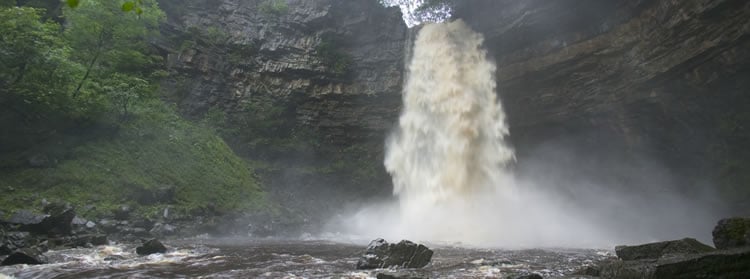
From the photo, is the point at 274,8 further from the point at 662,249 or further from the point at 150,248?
the point at 662,249

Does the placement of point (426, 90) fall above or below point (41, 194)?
above

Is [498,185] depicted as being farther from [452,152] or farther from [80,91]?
[80,91]

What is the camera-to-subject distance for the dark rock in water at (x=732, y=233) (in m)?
6.47

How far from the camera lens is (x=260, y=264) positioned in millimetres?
9133

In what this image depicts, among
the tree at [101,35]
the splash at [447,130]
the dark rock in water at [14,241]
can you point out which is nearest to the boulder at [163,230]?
the dark rock in water at [14,241]

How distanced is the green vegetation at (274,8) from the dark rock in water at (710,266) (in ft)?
81.7

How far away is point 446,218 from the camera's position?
1944cm

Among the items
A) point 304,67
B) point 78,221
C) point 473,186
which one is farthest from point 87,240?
point 304,67

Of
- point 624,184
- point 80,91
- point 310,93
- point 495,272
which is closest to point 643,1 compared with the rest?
point 624,184

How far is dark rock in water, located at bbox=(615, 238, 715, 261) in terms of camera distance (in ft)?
23.8

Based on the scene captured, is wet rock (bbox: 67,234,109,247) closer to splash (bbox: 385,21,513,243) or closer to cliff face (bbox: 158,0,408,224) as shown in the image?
cliff face (bbox: 158,0,408,224)

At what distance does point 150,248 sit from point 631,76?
18452 mm

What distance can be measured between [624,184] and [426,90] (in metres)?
10.8

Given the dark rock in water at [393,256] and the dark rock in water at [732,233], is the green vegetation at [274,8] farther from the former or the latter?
the dark rock in water at [732,233]
